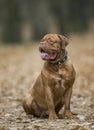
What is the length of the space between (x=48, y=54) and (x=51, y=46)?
14cm

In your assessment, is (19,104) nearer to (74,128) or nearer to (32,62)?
(74,128)

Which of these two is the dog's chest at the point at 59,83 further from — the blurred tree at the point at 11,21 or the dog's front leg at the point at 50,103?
the blurred tree at the point at 11,21

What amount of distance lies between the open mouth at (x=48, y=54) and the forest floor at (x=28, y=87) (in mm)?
1022

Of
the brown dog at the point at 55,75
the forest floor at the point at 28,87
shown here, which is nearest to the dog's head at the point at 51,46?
the brown dog at the point at 55,75

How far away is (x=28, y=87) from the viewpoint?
1700cm

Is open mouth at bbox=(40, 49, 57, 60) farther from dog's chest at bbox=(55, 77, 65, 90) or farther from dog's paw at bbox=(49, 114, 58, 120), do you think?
dog's paw at bbox=(49, 114, 58, 120)

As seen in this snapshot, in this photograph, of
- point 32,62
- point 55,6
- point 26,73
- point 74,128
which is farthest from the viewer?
point 55,6

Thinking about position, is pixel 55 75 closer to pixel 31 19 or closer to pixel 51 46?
pixel 51 46

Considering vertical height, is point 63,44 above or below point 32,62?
above

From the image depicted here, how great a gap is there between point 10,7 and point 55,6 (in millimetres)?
8862

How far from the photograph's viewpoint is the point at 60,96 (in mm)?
10438

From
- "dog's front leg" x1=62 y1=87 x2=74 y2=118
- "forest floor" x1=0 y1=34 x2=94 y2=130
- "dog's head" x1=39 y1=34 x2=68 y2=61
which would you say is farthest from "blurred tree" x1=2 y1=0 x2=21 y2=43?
"dog's head" x1=39 y1=34 x2=68 y2=61

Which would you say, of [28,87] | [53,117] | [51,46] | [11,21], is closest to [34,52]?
[11,21]

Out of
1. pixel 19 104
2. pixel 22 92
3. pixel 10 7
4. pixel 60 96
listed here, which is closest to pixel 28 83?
pixel 22 92
